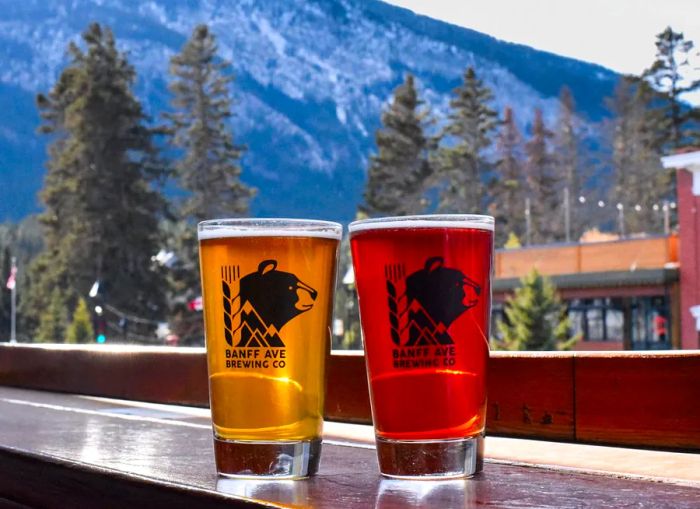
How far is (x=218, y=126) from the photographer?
33781mm

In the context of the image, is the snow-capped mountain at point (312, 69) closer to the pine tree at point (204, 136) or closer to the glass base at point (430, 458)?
the pine tree at point (204, 136)

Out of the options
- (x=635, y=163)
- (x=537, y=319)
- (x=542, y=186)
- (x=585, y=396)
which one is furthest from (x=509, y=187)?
(x=585, y=396)

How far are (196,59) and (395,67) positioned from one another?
317ft

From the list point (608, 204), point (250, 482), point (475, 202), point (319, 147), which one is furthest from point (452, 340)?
point (319, 147)

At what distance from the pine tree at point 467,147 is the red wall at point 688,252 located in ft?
50.0

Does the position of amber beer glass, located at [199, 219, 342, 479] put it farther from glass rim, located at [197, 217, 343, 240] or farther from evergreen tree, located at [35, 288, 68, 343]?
evergreen tree, located at [35, 288, 68, 343]

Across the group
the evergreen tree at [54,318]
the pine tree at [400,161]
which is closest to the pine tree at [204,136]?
the pine tree at [400,161]

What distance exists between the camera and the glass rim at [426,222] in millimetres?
603

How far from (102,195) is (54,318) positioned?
4176 mm

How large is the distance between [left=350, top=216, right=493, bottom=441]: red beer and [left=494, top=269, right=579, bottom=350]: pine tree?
24666 mm

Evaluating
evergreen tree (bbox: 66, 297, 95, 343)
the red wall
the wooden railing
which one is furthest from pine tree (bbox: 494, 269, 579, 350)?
the wooden railing

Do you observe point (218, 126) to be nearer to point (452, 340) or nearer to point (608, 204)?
point (608, 204)

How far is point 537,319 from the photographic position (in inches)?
1017

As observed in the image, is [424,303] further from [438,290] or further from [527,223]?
[527,223]
